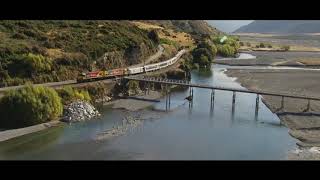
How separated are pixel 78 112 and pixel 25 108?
2.82 m

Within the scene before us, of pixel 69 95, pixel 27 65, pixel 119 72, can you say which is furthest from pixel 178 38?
pixel 69 95

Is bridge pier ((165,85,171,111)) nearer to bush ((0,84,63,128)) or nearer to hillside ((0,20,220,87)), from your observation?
hillside ((0,20,220,87))

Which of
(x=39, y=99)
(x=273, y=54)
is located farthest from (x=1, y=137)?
(x=273, y=54)

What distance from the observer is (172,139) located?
19.2m

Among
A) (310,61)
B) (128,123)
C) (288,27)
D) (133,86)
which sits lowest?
(128,123)

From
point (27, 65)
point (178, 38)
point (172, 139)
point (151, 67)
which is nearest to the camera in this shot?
point (172, 139)

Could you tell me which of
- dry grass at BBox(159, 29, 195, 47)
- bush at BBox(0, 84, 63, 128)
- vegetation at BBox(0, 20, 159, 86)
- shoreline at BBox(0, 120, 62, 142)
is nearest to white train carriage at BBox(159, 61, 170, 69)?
vegetation at BBox(0, 20, 159, 86)

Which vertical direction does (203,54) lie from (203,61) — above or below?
above

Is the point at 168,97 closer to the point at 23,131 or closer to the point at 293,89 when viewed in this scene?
the point at 293,89

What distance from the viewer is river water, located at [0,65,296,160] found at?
16859 mm

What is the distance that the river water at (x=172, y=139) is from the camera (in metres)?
16.9

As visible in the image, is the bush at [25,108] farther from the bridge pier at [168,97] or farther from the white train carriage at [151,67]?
the white train carriage at [151,67]
